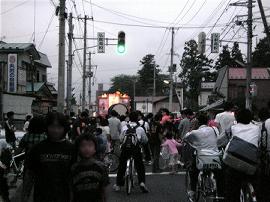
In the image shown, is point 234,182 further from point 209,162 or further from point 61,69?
point 61,69

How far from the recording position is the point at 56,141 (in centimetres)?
547

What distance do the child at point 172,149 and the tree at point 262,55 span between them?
7240 cm

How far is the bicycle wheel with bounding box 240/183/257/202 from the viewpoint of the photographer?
297 inches

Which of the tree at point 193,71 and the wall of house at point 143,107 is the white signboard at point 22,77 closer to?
the wall of house at point 143,107

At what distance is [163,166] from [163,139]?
1009 millimetres

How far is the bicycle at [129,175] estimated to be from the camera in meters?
12.2

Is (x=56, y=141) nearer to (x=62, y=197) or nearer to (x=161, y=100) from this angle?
(x=62, y=197)

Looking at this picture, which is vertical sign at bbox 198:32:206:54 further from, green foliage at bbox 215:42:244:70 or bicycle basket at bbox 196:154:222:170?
green foliage at bbox 215:42:244:70

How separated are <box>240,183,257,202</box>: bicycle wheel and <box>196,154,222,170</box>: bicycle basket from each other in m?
1.44

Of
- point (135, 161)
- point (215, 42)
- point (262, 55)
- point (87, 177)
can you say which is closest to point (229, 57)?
point (262, 55)

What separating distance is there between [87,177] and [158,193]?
7.09 meters

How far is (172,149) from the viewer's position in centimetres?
1736

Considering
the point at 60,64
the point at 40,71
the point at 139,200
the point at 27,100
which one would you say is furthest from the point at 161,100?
the point at 139,200

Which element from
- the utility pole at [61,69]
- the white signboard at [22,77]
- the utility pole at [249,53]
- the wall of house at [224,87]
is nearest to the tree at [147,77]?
the wall of house at [224,87]
